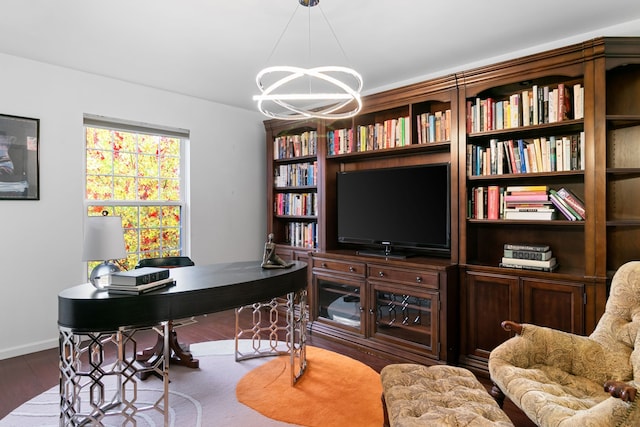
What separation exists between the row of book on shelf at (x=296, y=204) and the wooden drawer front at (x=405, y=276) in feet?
3.84

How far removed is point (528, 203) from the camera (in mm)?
2855

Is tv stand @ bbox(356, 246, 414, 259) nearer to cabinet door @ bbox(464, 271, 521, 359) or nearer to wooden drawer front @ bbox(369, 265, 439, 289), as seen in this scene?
wooden drawer front @ bbox(369, 265, 439, 289)

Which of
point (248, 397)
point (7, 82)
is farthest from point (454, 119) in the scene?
point (7, 82)

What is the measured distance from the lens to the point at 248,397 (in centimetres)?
252

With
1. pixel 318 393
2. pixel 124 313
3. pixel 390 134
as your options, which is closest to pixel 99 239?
pixel 124 313

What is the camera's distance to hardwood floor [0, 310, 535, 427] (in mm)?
2489

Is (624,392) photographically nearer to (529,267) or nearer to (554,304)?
(554,304)

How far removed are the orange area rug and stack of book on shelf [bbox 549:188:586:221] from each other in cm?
178

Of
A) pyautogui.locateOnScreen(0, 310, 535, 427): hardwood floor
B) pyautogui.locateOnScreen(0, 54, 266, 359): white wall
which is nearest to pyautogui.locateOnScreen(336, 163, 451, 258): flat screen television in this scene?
pyautogui.locateOnScreen(0, 310, 535, 427): hardwood floor

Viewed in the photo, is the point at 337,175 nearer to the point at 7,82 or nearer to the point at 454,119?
the point at 454,119

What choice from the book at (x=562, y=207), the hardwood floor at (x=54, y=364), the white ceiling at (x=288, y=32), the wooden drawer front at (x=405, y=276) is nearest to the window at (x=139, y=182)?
the white ceiling at (x=288, y=32)

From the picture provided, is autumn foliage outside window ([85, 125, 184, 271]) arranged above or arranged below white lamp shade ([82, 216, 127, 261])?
above

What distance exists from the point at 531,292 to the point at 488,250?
0.64 m

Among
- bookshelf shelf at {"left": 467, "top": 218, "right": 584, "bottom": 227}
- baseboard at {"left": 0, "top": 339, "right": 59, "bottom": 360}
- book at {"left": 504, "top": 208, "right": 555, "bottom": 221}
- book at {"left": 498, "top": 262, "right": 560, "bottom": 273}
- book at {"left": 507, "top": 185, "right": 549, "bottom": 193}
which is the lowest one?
baseboard at {"left": 0, "top": 339, "right": 59, "bottom": 360}
